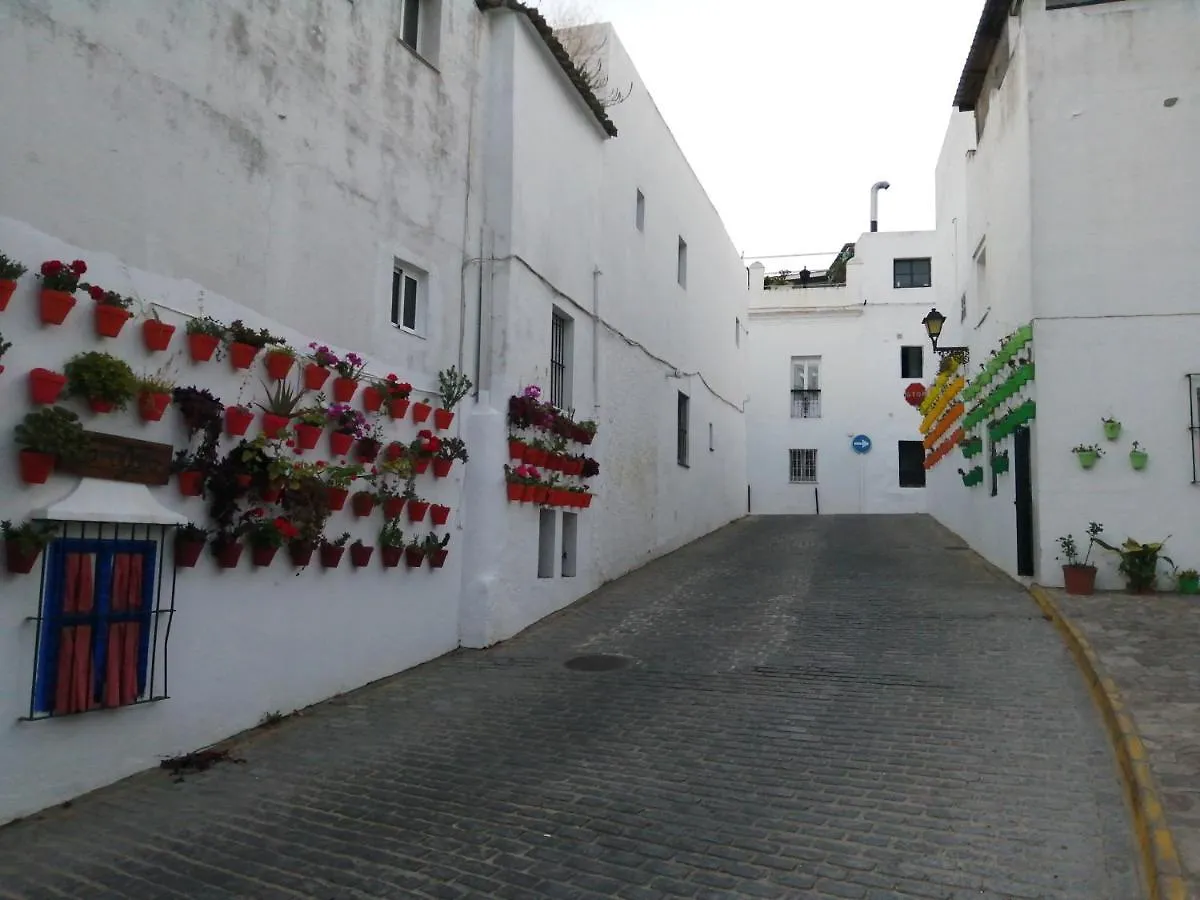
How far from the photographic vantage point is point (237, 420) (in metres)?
6.63

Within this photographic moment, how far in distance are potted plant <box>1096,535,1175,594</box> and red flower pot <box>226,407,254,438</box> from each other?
9155 millimetres

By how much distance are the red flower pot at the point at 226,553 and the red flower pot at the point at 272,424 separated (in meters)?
0.86

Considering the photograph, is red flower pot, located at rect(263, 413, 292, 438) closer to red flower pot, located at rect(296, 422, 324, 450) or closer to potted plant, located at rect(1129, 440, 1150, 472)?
red flower pot, located at rect(296, 422, 324, 450)

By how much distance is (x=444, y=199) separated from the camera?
9.73 m

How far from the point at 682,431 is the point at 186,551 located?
1292 cm

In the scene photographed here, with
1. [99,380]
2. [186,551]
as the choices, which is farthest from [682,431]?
[99,380]

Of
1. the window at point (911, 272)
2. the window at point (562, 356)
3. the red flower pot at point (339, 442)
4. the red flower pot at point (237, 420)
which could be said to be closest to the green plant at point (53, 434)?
the red flower pot at point (237, 420)

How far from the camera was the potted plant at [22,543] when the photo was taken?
16.7ft

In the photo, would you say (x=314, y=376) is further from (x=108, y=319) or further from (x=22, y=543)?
(x=22, y=543)

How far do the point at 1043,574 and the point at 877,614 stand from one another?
6.82 ft

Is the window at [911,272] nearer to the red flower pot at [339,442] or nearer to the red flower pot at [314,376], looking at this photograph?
the red flower pot at [339,442]

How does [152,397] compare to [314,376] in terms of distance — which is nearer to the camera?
[152,397]

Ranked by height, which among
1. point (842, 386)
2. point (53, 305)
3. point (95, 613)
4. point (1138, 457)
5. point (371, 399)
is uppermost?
point (842, 386)

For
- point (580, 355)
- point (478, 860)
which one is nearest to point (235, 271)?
point (478, 860)
